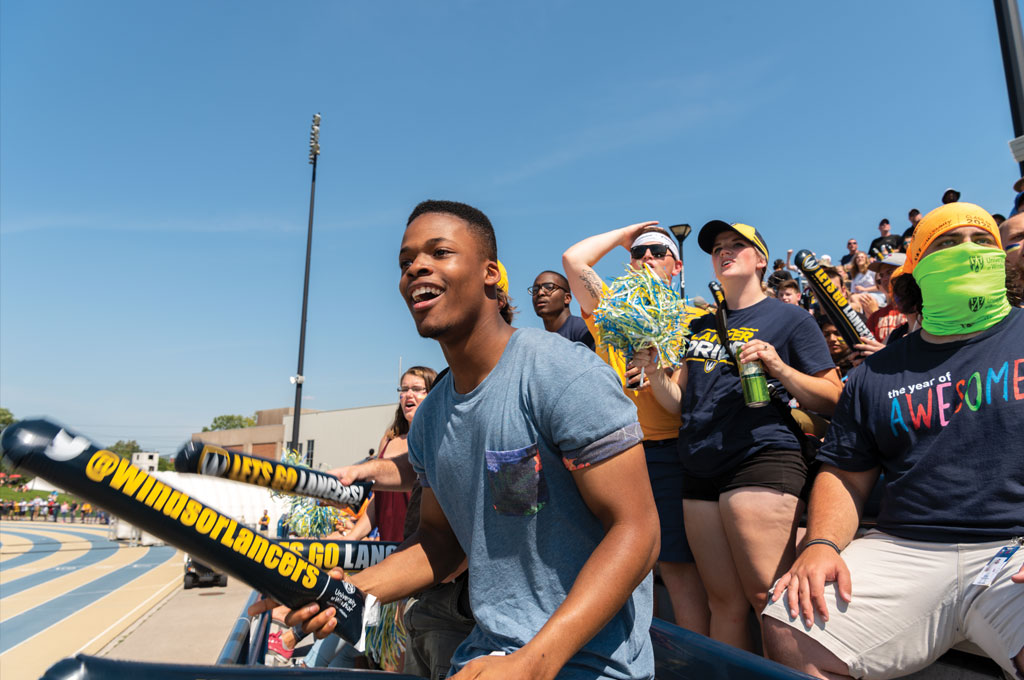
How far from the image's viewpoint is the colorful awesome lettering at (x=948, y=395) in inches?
79.1

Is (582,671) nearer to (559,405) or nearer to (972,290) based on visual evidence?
(559,405)

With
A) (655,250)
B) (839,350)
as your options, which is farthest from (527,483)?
(839,350)

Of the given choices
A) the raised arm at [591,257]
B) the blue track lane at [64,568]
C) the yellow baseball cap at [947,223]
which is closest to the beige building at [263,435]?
the blue track lane at [64,568]

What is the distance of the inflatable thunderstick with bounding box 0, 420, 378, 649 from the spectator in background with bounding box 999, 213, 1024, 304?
3.02 metres

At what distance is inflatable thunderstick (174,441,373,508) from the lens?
7.16ft

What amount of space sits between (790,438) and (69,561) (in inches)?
1091

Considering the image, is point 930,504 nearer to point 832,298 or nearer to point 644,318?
point 644,318

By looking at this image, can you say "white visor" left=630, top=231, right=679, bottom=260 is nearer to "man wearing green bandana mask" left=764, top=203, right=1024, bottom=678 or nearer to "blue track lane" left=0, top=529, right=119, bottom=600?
"man wearing green bandana mask" left=764, top=203, right=1024, bottom=678

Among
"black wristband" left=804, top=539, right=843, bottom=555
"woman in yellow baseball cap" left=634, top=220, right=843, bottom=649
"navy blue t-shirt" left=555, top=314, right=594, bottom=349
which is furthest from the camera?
"navy blue t-shirt" left=555, top=314, right=594, bottom=349

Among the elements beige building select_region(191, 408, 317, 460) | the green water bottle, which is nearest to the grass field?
beige building select_region(191, 408, 317, 460)

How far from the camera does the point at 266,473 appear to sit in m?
2.48

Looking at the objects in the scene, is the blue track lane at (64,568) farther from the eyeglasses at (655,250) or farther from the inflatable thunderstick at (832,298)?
the inflatable thunderstick at (832,298)

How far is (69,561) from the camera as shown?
2358cm

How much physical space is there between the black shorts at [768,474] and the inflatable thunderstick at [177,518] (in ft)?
5.42
